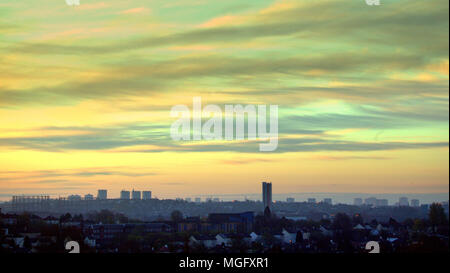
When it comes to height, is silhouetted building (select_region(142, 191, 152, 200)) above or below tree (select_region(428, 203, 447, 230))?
above

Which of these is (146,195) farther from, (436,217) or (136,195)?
(436,217)

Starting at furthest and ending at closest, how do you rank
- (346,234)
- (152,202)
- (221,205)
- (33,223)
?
(221,205), (152,202), (346,234), (33,223)

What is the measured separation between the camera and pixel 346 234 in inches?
2985

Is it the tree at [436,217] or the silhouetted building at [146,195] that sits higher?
the silhouetted building at [146,195]

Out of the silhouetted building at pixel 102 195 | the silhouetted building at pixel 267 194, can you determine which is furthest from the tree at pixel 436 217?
the silhouetted building at pixel 102 195

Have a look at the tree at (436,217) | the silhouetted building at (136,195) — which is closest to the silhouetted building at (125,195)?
the silhouetted building at (136,195)

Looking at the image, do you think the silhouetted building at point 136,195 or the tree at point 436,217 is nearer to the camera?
the tree at point 436,217

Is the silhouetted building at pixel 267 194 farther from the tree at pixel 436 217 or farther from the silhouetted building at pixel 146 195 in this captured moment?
the tree at pixel 436 217

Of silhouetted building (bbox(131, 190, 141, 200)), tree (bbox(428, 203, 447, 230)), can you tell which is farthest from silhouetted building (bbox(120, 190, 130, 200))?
tree (bbox(428, 203, 447, 230))

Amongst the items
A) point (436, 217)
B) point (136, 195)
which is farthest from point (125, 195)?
point (436, 217)

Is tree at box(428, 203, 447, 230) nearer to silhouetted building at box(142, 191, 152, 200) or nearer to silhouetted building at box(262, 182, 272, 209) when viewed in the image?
silhouetted building at box(262, 182, 272, 209)
